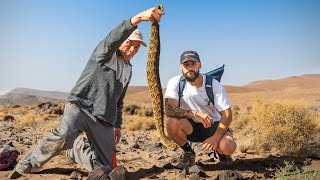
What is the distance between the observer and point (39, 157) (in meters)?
4.64

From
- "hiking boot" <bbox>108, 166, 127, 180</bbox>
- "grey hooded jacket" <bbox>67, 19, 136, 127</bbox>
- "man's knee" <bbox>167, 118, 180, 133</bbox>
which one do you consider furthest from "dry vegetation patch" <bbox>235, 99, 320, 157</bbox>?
"grey hooded jacket" <bbox>67, 19, 136, 127</bbox>

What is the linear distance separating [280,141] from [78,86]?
4.81 m

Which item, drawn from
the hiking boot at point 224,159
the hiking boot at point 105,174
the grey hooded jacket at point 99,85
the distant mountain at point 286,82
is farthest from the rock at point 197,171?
the distant mountain at point 286,82

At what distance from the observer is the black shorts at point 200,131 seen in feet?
18.3

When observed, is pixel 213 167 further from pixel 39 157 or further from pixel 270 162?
pixel 39 157

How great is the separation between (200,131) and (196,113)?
0.53m

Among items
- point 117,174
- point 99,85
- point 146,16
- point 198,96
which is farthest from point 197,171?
point 146,16

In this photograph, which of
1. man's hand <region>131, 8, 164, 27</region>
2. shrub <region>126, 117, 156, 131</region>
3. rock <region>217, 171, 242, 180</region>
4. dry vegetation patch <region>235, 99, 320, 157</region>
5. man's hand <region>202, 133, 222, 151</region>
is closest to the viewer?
man's hand <region>131, 8, 164, 27</region>

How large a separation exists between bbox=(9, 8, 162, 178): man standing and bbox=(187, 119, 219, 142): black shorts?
1.49m

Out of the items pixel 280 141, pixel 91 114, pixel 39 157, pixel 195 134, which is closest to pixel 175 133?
pixel 195 134

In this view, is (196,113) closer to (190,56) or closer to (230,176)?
(190,56)

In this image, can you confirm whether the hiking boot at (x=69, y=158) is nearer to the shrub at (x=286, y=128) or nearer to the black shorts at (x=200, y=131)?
the black shorts at (x=200, y=131)

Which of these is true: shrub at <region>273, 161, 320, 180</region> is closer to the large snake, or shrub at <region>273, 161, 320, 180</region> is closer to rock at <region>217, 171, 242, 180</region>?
rock at <region>217, 171, 242, 180</region>

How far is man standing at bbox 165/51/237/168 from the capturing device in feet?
16.9
